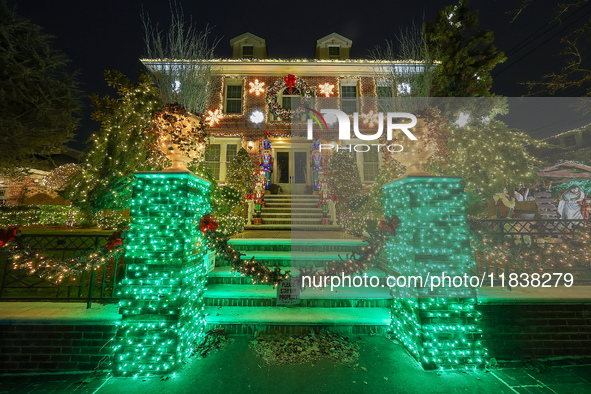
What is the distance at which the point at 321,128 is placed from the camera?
12375mm

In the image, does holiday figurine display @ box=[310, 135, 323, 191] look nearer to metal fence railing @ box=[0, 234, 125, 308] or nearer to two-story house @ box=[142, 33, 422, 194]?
two-story house @ box=[142, 33, 422, 194]

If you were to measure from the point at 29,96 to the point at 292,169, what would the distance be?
11.7 meters

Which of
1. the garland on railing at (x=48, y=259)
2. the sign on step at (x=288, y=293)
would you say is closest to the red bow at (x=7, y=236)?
the garland on railing at (x=48, y=259)

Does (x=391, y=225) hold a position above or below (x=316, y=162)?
below

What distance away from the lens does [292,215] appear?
8.83m

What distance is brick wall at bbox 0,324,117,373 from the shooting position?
9.33 ft

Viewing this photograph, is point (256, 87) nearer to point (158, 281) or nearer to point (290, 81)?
point (290, 81)

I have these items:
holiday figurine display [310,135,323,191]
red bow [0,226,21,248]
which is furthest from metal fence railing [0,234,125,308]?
holiday figurine display [310,135,323,191]

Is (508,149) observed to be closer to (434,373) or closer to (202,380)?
(434,373)

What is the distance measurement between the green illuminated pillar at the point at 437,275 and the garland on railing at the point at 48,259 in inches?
166

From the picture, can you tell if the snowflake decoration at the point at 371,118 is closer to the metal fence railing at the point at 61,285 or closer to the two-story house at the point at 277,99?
the two-story house at the point at 277,99

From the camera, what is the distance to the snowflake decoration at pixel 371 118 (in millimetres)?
11891

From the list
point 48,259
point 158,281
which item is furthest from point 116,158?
point 158,281

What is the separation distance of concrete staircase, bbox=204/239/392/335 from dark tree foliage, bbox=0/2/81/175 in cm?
1136
